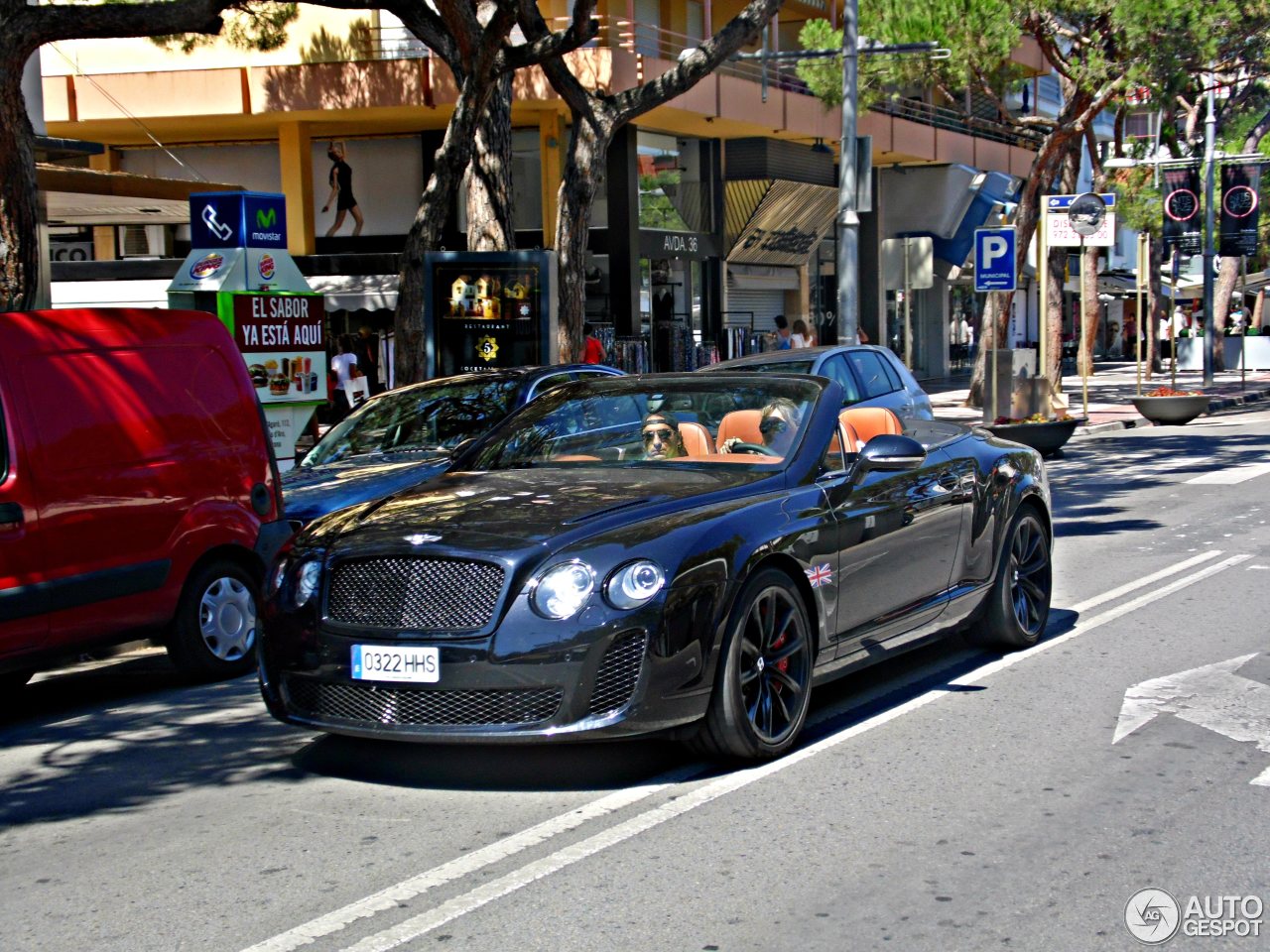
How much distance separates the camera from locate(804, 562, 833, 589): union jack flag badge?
251 inches

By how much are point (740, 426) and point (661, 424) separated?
0.36 m

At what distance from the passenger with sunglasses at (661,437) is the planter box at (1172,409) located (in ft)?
68.8

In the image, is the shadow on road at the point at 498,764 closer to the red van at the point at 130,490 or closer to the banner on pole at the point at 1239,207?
the red van at the point at 130,490

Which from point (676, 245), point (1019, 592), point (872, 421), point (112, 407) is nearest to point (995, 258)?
point (676, 245)

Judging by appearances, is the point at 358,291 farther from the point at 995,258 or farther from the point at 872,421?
the point at 872,421

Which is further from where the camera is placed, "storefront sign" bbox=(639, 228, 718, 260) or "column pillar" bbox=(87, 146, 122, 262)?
"column pillar" bbox=(87, 146, 122, 262)

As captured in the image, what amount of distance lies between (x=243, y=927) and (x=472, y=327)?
522 inches

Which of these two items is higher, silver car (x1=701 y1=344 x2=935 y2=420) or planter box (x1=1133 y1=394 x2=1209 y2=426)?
silver car (x1=701 y1=344 x2=935 y2=420)

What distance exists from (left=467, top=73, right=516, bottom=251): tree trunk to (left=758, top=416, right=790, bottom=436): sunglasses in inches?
447

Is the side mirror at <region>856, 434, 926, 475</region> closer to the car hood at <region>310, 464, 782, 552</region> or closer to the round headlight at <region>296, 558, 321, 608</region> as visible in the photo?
the car hood at <region>310, 464, 782, 552</region>

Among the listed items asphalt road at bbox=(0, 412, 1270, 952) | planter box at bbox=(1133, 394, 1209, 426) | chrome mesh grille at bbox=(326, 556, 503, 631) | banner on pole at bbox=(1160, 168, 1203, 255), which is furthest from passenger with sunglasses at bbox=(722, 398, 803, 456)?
banner on pole at bbox=(1160, 168, 1203, 255)

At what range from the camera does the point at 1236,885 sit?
15.5 feet

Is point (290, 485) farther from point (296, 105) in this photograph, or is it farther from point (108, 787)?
point (296, 105)

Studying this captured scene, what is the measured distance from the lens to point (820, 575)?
253 inches
